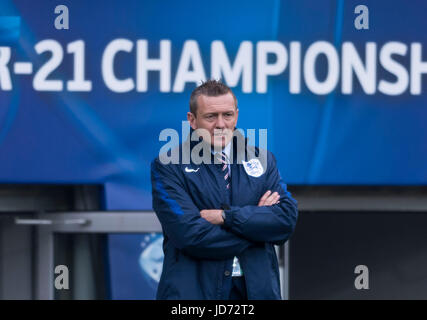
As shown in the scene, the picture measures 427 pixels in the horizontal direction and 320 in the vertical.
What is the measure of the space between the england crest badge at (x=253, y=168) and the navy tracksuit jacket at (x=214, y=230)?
0.01 m

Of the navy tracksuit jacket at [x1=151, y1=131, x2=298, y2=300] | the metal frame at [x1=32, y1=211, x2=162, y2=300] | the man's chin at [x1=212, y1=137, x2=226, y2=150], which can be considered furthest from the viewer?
the metal frame at [x1=32, y1=211, x2=162, y2=300]

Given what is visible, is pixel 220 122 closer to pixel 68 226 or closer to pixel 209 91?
pixel 209 91

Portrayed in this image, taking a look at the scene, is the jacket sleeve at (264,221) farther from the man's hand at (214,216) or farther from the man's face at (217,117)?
the man's face at (217,117)

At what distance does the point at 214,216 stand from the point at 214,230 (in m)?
0.05

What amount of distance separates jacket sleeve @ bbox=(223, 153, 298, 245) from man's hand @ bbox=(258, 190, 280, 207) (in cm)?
2

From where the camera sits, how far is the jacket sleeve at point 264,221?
8.32 ft

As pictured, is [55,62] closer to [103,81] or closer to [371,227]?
[103,81]

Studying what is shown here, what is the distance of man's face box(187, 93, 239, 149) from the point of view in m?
2.57

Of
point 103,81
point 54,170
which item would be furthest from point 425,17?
point 54,170

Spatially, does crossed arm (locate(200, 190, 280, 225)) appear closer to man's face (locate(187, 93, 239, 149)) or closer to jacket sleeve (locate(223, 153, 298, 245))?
jacket sleeve (locate(223, 153, 298, 245))

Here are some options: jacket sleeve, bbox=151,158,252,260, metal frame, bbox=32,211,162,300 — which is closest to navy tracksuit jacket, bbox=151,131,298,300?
jacket sleeve, bbox=151,158,252,260

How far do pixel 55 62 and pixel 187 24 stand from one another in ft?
2.20
